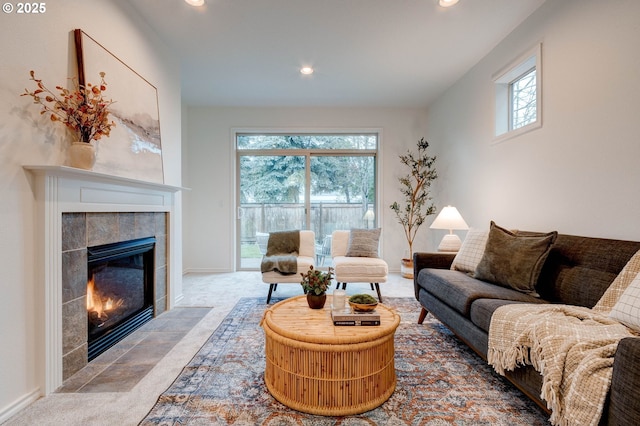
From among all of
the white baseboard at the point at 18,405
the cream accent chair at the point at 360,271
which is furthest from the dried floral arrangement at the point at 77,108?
the cream accent chair at the point at 360,271

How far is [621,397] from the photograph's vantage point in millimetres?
958

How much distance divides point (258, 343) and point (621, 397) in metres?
2.01

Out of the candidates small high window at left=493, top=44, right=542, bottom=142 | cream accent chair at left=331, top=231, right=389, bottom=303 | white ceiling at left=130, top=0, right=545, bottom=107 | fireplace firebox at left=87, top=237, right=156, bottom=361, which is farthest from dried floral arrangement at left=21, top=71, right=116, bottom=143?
small high window at left=493, top=44, right=542, bottom=142

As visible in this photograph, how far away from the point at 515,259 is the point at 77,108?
10.0 ft

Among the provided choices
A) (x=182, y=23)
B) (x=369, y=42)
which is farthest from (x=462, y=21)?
(x=182, y=23)

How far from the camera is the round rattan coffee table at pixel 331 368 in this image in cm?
149

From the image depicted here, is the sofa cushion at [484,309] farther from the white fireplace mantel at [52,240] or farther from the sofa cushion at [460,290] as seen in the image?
the white fireplace mantel at [52,240]

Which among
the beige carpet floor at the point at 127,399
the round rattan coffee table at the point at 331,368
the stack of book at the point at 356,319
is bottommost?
the beige carpet floor at the point at 127,399

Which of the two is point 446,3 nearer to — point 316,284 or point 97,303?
point 316,284

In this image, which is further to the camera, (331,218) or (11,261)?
(331,218)

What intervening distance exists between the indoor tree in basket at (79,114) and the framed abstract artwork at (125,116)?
165mm

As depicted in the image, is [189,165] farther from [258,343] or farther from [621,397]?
[621,397]

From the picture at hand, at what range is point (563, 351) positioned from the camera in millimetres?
1190

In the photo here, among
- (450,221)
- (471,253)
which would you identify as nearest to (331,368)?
(471,253)
